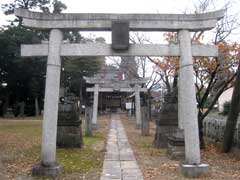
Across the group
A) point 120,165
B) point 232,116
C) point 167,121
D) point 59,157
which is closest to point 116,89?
point 167,121

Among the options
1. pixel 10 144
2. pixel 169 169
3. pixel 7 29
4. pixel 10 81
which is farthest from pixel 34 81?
pixel 169 169

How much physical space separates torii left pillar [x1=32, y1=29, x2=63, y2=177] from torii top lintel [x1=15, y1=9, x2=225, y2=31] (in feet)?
2.19

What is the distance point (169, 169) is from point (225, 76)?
303 inches

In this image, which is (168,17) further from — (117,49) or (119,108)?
(119,108)

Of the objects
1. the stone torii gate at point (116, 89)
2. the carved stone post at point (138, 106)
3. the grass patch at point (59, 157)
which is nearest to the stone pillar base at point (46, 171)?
the grass patch at point (59, 157)

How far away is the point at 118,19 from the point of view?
33.4 ft

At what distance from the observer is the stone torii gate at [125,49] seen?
987cm

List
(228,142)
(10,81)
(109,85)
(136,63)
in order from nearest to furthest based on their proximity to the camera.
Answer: (228,142) < (109,85) < (136,63) < (10,81)

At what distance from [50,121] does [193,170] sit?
12.3 feet

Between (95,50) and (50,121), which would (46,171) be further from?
(95,50)

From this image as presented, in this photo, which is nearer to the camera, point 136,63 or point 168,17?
point 168,17

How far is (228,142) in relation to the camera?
48.4ft

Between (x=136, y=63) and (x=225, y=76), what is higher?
(x=136, y=63)

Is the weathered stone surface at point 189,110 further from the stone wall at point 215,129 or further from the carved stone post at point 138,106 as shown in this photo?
the carved stone post at point 138,106
